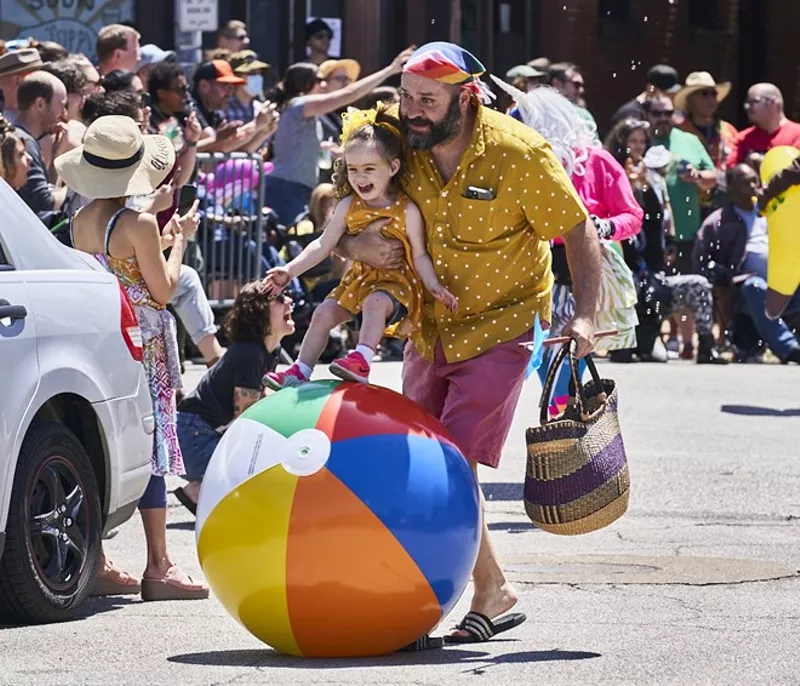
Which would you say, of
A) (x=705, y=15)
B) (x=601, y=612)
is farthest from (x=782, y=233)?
(x=705, y=15)

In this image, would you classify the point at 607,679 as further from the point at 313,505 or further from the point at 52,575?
the point at 52,575

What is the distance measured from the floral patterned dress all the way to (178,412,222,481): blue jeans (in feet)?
5.11

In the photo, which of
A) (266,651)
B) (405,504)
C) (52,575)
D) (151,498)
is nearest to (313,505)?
(405,504)

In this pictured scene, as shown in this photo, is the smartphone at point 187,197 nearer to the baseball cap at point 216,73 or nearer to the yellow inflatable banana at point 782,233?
the baseball cap at point 216,73

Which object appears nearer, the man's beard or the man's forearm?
the man's beard

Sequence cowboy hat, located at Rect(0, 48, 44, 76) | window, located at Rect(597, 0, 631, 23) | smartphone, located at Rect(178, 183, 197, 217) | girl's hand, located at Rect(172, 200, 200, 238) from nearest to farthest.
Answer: girl's hand, located at Rect(172, 200, 200, 238)
smartphone, located at Rect(178, 183, 197, 217)
cowboy hat, located at Rect(0, 48, 44, 76)
window, located at Rect(597, 0, 631, 23)

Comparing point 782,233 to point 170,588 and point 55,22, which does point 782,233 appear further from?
point 170,588

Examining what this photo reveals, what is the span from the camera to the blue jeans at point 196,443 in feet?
32.7

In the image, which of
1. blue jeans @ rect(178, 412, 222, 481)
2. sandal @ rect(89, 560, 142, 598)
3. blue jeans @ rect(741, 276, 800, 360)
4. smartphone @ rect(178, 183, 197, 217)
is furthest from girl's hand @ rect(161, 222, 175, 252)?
blue jeans @ rect(741, 276, 800, 360)

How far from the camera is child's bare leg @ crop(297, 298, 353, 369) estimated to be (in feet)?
22.6

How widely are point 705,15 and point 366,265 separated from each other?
23.3 meters

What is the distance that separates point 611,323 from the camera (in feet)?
34.2

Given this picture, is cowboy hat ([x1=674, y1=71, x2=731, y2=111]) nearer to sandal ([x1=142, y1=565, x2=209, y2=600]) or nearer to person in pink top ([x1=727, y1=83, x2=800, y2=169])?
person in pink top ([x1=727, y1=83, x2=800, y2=169])

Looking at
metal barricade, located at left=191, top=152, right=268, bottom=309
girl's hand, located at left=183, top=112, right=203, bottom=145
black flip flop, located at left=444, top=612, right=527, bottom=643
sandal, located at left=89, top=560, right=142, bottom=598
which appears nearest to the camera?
black flip flop, located at left=444, top=612, right=527, bottom=643
